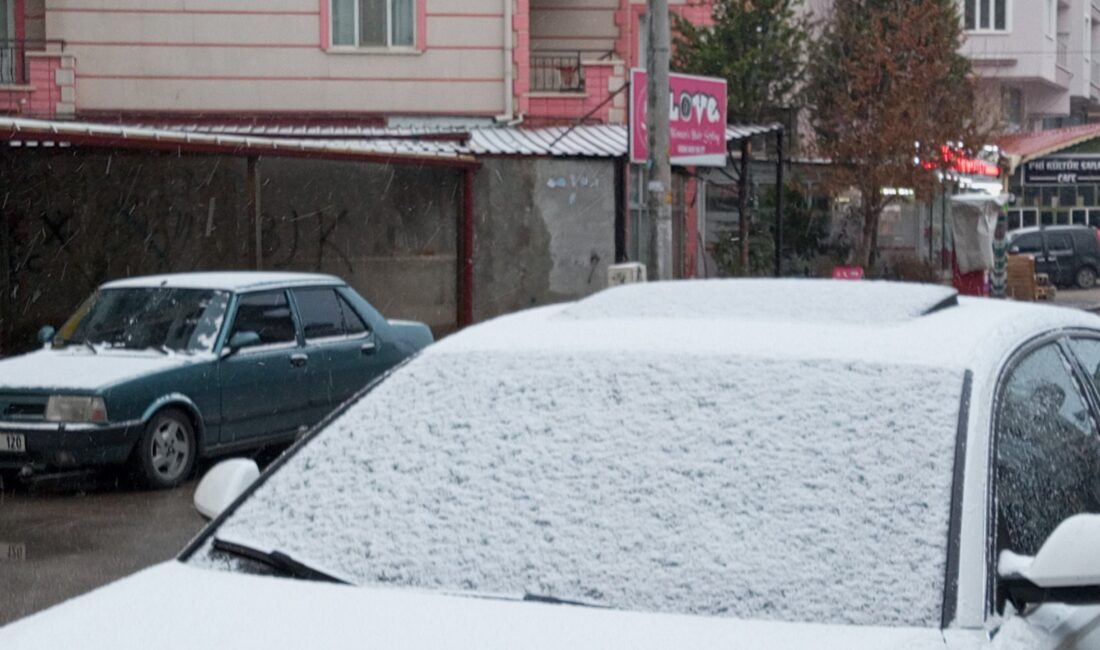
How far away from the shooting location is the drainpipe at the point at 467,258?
23.7 m

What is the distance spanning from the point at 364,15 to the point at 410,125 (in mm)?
1893

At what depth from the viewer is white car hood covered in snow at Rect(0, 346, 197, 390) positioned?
38.6ft

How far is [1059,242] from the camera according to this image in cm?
4822

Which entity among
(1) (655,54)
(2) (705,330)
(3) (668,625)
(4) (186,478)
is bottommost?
(4) (186,478)

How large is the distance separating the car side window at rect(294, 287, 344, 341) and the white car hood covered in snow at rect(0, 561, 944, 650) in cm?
1005

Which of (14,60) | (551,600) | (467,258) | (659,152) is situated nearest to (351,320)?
(659,152)

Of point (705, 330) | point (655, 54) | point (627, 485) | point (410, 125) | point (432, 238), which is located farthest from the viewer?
point (410, 125)

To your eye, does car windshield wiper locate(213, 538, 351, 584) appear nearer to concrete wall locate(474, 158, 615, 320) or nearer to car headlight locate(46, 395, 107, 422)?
car headlight locate(46, 395, 107, 422)

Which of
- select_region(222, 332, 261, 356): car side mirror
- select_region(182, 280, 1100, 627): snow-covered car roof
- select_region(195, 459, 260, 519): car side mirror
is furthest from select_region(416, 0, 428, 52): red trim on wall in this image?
select_region(182, 280, 1100, 627): snow-covered car roof

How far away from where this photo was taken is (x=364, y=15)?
89.9 ft

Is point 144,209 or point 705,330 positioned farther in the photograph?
point 144,209

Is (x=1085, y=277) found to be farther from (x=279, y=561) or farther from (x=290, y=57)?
(x=279, y=561)

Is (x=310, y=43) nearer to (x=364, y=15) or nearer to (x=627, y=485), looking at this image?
(x=364, y=15)

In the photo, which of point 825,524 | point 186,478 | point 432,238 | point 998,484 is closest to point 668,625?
point 825,524
